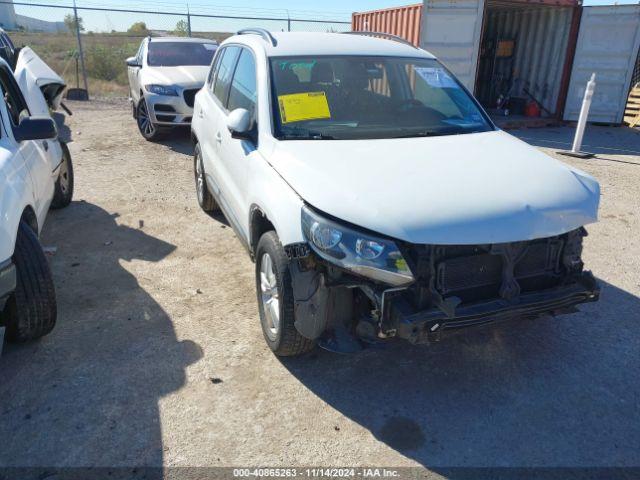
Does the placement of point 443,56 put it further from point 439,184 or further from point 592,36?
point 439,184

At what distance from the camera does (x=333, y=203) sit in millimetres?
2604

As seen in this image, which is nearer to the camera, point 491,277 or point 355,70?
point 491,277

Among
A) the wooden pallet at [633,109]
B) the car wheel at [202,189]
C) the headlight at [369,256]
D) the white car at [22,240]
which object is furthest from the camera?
the wooden pallet at [633,109]

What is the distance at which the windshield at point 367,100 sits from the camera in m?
3.49

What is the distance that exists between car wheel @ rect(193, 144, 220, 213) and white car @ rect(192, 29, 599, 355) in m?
1.74

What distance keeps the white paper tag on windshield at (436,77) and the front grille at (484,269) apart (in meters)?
1.73

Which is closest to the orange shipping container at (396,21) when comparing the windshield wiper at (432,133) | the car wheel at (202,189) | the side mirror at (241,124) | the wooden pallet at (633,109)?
the wooden pallet at (633,109)

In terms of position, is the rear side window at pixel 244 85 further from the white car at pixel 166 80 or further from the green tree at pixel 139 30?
the green tree at pixel 139 30

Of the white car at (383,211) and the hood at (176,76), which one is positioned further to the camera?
the hood at (176,76)

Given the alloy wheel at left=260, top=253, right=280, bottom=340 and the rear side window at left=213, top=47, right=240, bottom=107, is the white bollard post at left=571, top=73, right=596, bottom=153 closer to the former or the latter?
the rear side window at left=213, top=47, right=240, bottom=107

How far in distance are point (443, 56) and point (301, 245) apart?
963cm

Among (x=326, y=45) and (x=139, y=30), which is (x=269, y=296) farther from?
(x=139, y=30)

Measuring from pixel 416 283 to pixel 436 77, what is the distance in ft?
7.19

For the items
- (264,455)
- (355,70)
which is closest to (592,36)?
(355,70)
